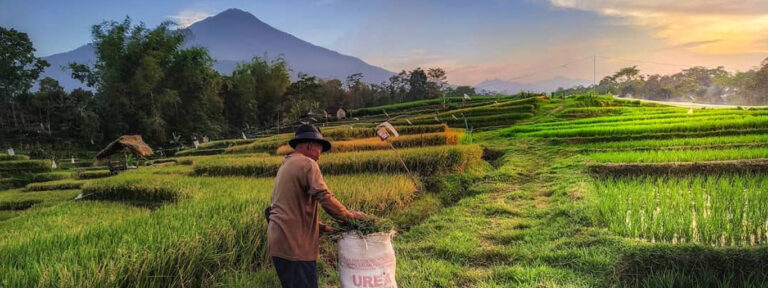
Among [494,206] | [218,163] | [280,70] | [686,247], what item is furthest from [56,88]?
[686,247]

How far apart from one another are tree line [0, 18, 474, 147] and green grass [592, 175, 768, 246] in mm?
26447

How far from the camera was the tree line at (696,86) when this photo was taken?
4256 cm

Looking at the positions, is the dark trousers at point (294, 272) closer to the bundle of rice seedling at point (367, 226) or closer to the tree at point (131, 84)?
the bundle of rice seedling at point (367, 226)

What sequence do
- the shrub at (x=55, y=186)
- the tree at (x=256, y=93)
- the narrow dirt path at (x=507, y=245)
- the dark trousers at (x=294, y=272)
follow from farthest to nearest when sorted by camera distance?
the tree at (x=256, y=93) < the shrub at (x=55, y=186) < the narrow dirt path at (x=507, y=245) < the dark trousers at (x=294, y=272)

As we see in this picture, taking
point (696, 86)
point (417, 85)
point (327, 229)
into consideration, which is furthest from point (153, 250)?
point (696, 86)

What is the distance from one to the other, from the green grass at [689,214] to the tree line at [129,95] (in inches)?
1041

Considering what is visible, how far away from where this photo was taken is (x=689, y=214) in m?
4.26

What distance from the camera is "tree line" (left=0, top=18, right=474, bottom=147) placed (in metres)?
31.2

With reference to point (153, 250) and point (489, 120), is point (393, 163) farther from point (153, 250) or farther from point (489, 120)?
point (489, 120)

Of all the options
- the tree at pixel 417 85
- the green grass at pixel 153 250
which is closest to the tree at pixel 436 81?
the tree at pixel 417 85

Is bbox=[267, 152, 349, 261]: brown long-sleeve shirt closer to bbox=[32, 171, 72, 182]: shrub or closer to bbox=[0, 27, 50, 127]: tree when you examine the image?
bbox=[32, 171, 72, 182]: shrub

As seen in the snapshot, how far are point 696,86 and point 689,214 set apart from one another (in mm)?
66111

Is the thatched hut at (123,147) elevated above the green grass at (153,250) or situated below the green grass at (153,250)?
above

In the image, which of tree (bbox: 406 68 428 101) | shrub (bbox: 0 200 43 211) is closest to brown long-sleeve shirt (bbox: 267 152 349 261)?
shrub (bbox: 0 200 43 211)
